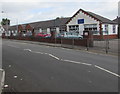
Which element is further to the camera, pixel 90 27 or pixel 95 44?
pixel 90 27

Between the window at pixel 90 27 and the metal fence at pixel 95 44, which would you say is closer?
the metal fence at pixel 95 44

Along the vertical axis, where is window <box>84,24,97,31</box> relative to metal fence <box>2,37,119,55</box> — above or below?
above

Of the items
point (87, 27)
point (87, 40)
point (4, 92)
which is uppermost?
point (87, 27)

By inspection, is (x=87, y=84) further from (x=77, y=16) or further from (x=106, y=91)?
(x=77, y=16)

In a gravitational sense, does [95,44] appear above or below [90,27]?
below

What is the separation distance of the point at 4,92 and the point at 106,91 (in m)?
3.25

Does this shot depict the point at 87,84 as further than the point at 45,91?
Yes

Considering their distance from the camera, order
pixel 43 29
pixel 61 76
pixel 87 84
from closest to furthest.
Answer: pixel 87 84, pixel 61 76, pixel 43 29

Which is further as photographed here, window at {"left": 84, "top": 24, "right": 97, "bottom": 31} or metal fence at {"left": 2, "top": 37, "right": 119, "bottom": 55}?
window at {"left": 84, "top": 24, "right": 97, "bottom": 31}

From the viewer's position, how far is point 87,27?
135 ft

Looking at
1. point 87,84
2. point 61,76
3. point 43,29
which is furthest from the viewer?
point 43,29

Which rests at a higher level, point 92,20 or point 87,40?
point 92,20

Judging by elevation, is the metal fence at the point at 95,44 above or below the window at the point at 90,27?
below

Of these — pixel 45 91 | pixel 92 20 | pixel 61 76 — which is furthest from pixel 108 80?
pixel 92 20
